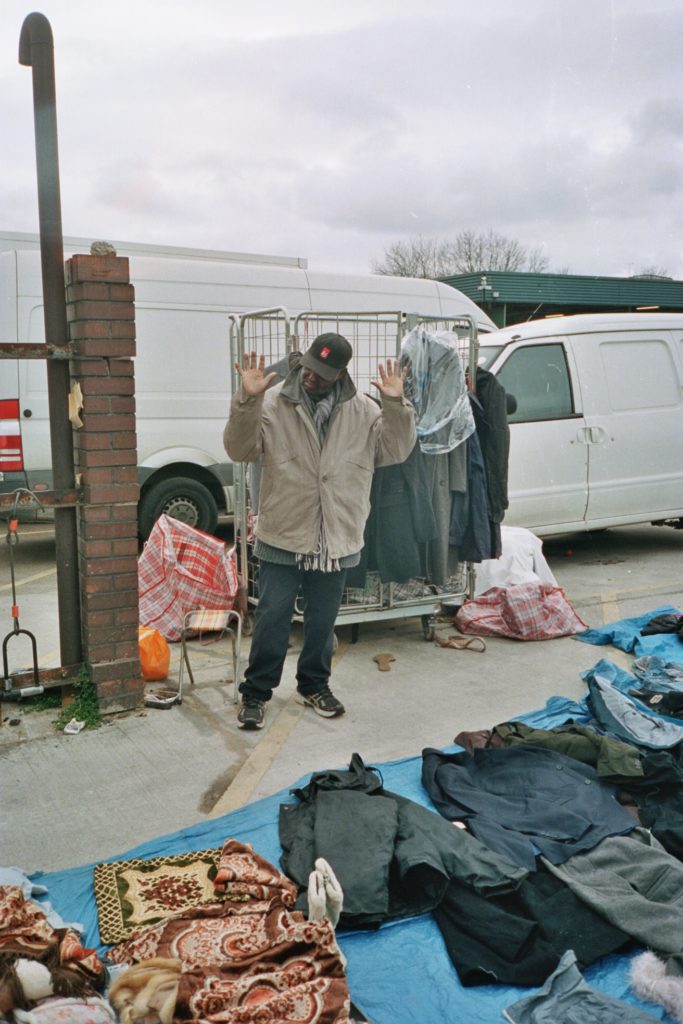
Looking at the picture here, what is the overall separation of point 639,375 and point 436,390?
149 inches

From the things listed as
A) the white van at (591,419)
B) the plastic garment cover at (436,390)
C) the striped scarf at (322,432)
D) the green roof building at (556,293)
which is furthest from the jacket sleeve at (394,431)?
the green roof building at (556,293)

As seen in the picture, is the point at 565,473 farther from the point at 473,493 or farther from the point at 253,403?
the point at 253,403

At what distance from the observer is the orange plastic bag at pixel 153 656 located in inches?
202

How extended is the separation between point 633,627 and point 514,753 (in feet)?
8.52

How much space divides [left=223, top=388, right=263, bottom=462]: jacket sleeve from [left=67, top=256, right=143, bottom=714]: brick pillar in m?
0.66

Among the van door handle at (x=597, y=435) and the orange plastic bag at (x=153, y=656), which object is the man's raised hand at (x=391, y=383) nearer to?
the orange plastic bag at (x=153, y=656)

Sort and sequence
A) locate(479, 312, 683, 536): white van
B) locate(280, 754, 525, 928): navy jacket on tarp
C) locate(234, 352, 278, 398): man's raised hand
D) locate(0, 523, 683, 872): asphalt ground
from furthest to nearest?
locate(479, 312, 683, 536): white van, locate(234, 352, 278, 398): man's raised hand, locate(0, 523, 683, 872): asphalt ground, locate(280, 754, 525, 928): navy jacket on tarp

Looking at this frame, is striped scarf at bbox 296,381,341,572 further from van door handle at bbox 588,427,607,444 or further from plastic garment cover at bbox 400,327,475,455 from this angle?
van door handle at bbox 588,427,607,444

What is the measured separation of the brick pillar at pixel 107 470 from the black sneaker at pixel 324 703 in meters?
0.93

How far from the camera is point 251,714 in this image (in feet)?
14.8

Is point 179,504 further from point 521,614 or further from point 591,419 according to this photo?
point 591,419

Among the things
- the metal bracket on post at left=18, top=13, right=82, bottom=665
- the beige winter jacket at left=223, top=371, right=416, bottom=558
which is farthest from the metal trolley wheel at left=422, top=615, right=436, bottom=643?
the metal bracket on post at left=18, top=13, right=82, bottom=665

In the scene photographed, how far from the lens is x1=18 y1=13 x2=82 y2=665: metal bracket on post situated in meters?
4.24

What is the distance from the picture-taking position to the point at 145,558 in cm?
621
